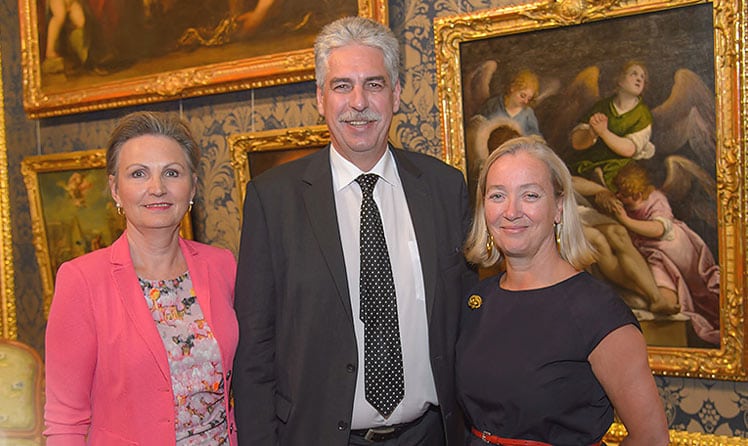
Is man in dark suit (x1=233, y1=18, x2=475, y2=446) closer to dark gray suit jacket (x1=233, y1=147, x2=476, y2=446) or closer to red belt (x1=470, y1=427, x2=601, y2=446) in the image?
dark gray suit jacket (x1=233, y1=147, x2=476, y2=446)

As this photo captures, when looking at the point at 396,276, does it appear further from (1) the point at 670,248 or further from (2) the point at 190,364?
(1) the point at 670,248

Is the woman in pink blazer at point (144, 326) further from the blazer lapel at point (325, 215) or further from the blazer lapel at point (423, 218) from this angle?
the blazer lapel at point (423, 218)

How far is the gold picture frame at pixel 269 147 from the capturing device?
3576 mm

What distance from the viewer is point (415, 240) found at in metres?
2.44

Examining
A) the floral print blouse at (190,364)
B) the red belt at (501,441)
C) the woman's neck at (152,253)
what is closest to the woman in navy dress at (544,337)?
the red belt at (501,441)

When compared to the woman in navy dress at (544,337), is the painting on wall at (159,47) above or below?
above

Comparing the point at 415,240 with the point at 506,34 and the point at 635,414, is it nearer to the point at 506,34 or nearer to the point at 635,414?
the point at 635,414

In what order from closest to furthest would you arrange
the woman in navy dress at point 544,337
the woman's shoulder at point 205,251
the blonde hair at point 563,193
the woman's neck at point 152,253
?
the woman in navy dress at point 544,337
the blonde hair at point 563,193
the woman's neck at point 152,253
the woman's shoulder at point 205,251

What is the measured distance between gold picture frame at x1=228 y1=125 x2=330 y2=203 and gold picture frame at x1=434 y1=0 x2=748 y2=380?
983mm

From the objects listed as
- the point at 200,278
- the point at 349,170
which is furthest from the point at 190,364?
the point at 349,170

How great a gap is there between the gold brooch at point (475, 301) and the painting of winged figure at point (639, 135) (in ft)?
2.58

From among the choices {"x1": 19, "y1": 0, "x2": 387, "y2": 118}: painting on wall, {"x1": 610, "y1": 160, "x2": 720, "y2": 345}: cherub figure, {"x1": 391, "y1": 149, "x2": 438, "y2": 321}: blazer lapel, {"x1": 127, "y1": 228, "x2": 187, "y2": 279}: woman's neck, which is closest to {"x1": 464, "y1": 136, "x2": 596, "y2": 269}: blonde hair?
{"x1": 391, "y1": 149, "x2": 438, "y2": 321}: blazer lapel

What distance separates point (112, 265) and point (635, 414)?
1744 millimetres

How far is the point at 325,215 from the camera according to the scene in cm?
236
